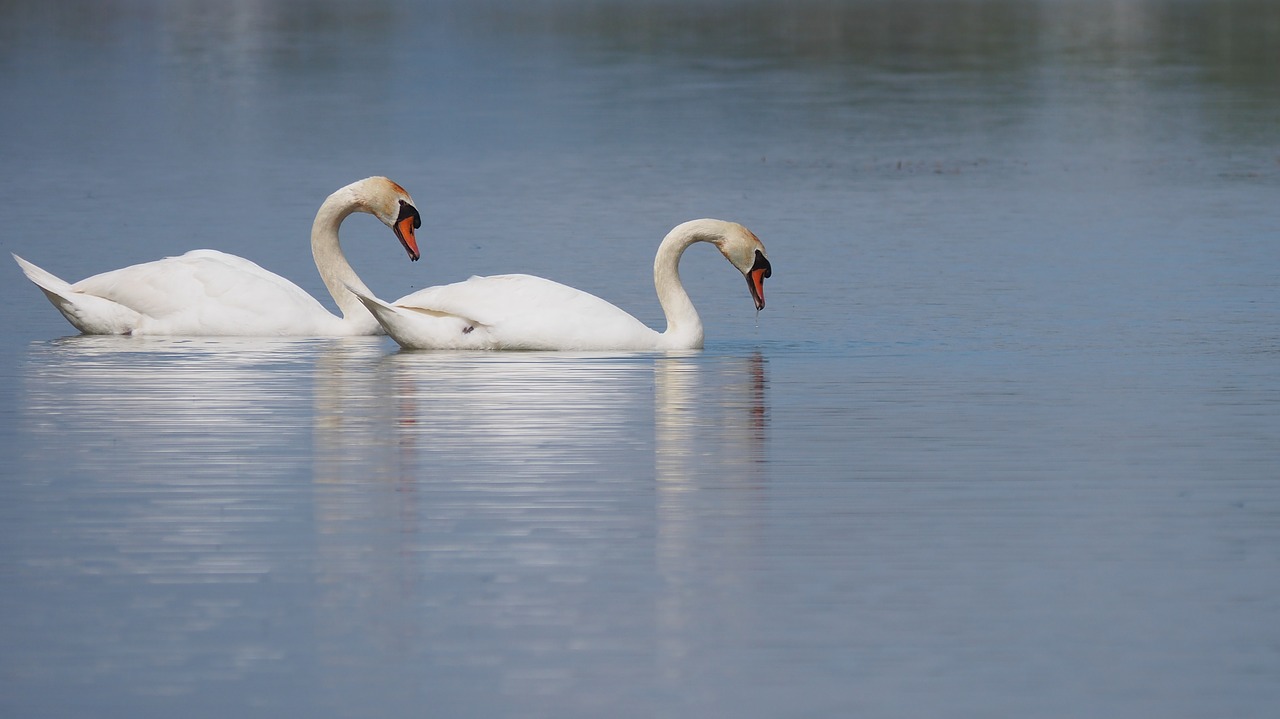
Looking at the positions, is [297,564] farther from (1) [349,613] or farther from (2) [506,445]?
(2) [506,445]

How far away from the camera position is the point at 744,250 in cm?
1535

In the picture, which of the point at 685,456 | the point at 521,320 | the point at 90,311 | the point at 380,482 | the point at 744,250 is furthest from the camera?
the point at 90,311

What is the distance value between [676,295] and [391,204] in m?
2.49

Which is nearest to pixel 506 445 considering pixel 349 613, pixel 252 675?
pixel 349 613

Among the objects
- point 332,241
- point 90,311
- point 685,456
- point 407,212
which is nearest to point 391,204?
point 407,212

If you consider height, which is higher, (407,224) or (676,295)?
(407,224)

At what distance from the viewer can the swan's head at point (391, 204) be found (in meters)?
16.5

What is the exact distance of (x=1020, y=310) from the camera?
632 inches

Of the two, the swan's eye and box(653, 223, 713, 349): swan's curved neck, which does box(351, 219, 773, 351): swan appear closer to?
box(653, 223, 713, 349): swan's curved neck

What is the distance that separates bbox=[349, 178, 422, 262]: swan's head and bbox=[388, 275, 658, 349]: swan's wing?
1.92 metres

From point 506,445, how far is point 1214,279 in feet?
26.3

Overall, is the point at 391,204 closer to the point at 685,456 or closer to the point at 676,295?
the point at 676,295

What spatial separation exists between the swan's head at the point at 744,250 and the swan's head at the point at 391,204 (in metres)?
2.11

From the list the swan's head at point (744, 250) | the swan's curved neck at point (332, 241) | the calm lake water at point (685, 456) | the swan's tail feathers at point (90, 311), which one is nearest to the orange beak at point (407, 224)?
the swan's curved neck at point (332, 241)
